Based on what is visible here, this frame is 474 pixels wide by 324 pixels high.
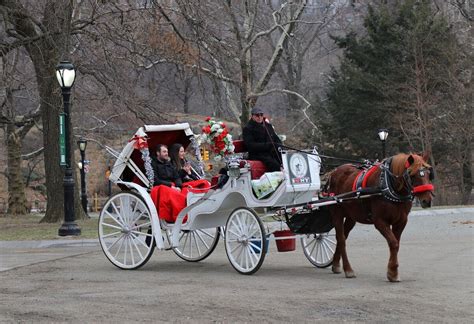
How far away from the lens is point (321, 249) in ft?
43.3

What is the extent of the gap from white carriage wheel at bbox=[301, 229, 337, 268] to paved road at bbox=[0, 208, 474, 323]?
0.29 metres

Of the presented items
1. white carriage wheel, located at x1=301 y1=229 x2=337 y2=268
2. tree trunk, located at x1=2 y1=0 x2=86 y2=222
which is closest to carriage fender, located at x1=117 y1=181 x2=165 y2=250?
white carriage wheel, located at x1=301 y1=229 x2=337 y2=268

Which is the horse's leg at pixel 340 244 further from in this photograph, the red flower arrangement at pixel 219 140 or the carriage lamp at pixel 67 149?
the carriage lamp at pixel 67 149

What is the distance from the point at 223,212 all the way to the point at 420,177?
3.48 metres

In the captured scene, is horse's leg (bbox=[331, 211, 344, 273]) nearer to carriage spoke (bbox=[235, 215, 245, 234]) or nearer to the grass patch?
carriage spoke (bbox=[235, 215, 245, 234])

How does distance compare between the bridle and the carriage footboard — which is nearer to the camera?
the bridle

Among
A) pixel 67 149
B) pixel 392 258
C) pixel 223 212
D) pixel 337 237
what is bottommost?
pixel 392 258

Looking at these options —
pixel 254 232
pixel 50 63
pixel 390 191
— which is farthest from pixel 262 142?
pixel 50 63

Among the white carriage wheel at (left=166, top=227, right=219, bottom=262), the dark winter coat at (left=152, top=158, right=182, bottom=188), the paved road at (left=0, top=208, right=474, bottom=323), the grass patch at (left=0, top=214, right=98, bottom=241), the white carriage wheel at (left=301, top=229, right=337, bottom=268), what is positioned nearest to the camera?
the paved road at (left=0, top=208, right=474, bottom=323)

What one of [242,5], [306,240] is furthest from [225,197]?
[242,5]

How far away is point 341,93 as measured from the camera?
1907 inches

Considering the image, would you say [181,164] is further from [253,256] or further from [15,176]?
[15,176]

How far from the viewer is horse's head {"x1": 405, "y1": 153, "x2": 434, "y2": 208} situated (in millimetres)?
11055

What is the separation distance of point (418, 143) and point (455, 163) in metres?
2.47
